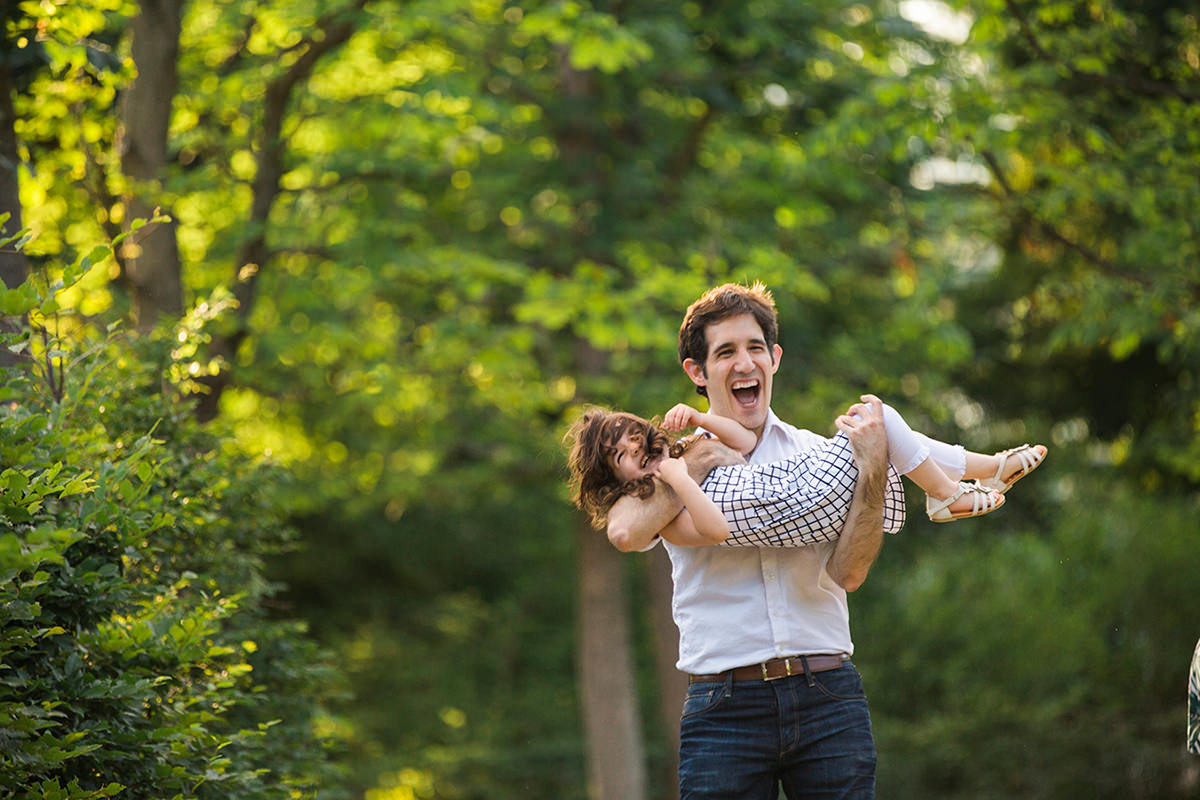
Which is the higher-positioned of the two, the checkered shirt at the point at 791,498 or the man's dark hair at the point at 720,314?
the man's dark hair at the point at 720,314

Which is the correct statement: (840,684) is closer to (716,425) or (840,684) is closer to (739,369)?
(716,425)

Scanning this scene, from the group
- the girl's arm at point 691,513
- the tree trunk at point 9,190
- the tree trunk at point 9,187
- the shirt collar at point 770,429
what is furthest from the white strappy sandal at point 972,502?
the tree trunk at point 9,190

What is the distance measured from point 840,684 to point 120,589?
6.23ft

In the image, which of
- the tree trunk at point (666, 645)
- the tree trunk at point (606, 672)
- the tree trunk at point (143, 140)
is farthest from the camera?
the tree trunk at point (666, 645)

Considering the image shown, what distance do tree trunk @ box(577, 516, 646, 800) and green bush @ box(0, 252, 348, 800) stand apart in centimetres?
648

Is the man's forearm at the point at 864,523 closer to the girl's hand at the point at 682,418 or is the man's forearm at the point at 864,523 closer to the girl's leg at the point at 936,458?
the girl's leg at the point at 936,458

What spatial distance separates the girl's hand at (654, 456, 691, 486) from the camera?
2.86 metres

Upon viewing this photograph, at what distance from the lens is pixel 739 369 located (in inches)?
119

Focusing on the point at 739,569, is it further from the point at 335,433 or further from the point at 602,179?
the point at 335,433

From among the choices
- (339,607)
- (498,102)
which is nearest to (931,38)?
(498,102)

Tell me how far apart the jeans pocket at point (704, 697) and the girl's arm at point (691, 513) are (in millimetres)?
330

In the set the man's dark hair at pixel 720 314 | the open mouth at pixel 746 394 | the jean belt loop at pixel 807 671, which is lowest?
the jean belt loop at pixel 807 671

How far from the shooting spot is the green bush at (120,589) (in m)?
2.96

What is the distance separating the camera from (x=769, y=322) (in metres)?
3.12
